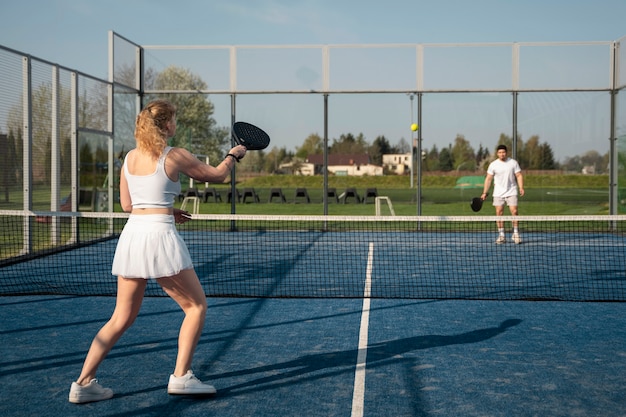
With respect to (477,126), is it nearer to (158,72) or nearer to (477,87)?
(477,87)

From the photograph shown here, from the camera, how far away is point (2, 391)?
4.52 metres

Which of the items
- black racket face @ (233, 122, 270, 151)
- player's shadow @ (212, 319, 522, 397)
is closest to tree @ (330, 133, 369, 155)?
player's shadow @ (212, 319, 522, 397)

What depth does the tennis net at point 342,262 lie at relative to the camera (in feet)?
27.4

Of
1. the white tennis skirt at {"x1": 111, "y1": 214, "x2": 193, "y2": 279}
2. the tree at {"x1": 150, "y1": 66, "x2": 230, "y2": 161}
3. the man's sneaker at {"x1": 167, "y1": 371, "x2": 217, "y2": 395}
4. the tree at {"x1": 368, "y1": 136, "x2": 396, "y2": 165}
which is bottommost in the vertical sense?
the man's sneaker at {"x1": 167, "y1": 371, "x2": 217, "y2": 395}

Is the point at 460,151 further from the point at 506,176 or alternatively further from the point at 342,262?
the point at 342,262

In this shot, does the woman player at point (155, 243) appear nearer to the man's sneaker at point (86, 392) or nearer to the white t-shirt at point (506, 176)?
the man's sneaker at point (86, 392)

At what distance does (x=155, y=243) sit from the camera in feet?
13.4

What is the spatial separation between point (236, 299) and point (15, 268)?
4127mm

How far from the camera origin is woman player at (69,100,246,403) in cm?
408

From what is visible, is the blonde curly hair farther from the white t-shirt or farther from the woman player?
the white t-shirt

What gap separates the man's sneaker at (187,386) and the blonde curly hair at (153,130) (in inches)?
53.3

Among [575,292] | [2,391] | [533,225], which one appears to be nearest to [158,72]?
[533,225]

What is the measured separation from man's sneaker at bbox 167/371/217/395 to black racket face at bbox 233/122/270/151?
1.47 meters

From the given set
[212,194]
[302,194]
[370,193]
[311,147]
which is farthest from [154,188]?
[370,193]
